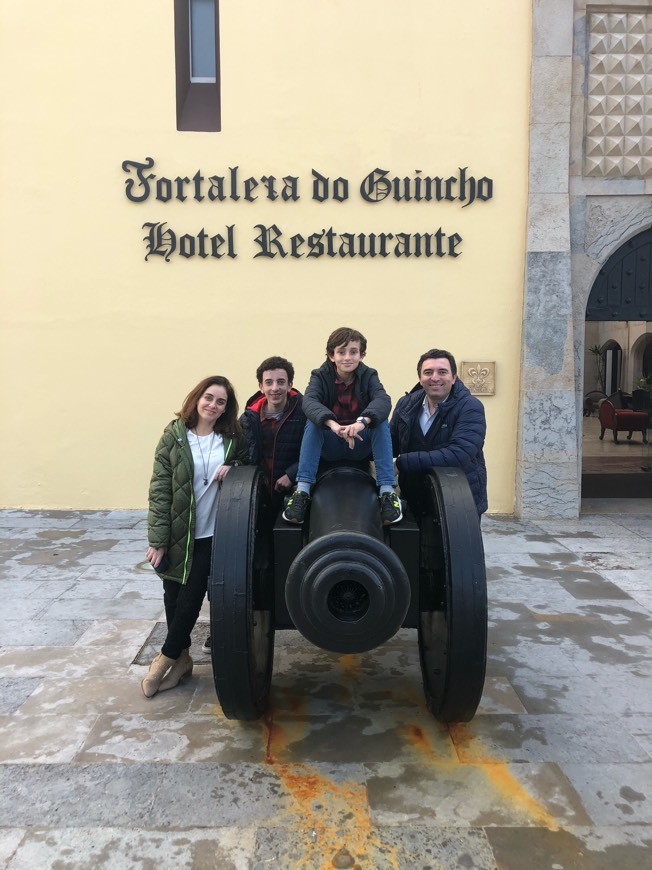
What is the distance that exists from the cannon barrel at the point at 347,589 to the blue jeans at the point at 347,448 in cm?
63

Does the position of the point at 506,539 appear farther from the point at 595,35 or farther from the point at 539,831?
the point at 595,35

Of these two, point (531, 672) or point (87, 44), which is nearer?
point (531, 672)

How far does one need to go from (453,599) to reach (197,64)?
7.44m

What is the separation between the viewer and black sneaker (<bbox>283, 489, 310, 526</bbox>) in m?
3.19

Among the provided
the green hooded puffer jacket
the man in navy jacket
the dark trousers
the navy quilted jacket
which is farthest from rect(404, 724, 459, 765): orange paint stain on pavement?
the navy quilted jacket

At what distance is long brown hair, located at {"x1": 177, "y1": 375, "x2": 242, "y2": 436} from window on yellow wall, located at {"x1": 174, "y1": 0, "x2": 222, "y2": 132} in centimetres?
518

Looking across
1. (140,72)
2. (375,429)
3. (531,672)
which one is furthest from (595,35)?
(531,672)

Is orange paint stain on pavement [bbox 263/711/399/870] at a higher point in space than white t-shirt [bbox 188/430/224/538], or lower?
lower

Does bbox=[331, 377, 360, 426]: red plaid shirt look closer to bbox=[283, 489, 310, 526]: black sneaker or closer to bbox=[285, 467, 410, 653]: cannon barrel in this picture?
bbox=[283, 489, 310, 526]: black sneaker

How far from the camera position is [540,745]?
3053 mm

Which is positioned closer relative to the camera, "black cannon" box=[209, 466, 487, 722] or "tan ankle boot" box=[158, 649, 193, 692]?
"black cannon" box=[209, 466, 487, 722]

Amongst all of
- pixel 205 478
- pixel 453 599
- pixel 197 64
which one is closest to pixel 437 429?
pixel 453 599

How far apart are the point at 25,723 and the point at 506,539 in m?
4.88

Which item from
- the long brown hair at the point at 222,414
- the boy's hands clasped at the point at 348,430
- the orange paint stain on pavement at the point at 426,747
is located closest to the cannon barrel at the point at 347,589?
the boy's hands clasped at the point at 348,430
